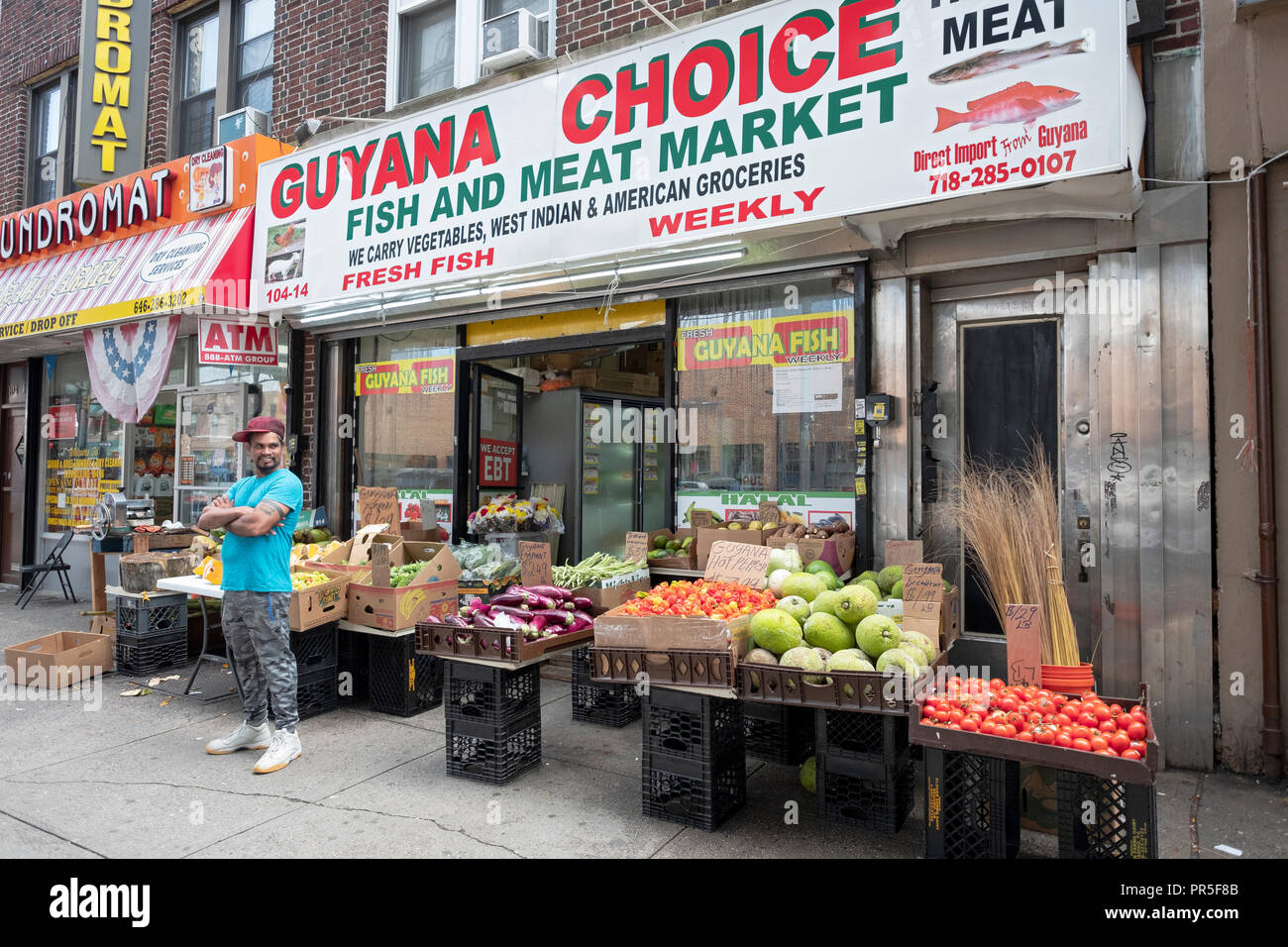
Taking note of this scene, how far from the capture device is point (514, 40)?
7773 mm

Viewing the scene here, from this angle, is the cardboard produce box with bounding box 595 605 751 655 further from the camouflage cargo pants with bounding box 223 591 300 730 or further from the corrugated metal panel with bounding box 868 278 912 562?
the camouflage cargo pants with bounding box 223 591 300 730

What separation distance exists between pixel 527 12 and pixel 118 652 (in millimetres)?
7002

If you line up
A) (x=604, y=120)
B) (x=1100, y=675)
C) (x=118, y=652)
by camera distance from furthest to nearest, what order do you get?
(x=118, y=652) → (x=604, y=120) → (x=1100, y=675)

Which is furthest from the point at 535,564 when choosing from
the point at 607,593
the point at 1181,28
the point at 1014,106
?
the point at 1181,28

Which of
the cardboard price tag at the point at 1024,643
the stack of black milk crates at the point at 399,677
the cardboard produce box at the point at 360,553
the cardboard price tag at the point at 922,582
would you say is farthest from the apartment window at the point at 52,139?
the cardboard price tag at the point at 1024,643

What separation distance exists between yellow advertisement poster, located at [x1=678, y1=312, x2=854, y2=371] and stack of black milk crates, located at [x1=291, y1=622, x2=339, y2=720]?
3.59 meters

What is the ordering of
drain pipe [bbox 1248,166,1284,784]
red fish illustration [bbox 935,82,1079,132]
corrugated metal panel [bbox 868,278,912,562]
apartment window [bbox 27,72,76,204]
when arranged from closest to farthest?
1. red fish illustration [bbox 935,82,1079,132]
2. drain pipe [bbox 1248,166,1284,784]
3. corrugated metal panel [bbox 868,278,912,562]
4. apartment window [bbox 27,72,76,204]

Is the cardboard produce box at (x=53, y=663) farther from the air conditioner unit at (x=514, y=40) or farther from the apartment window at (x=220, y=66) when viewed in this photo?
the apartment window at (x=220, y=66)

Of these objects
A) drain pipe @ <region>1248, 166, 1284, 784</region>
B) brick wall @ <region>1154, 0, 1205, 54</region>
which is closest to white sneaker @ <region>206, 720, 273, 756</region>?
drain pipe @ <region>1248, 166, 1284, 784</region>

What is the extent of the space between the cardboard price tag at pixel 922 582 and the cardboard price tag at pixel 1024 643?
46 centimetres

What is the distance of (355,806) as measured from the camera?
4.41 metres

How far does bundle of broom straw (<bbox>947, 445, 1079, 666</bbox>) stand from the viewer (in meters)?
4.30

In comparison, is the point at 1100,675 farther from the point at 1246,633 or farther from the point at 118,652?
the point at 118,652
